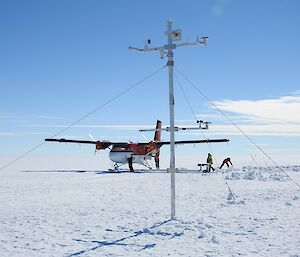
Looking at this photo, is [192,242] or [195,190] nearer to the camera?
[192,242]

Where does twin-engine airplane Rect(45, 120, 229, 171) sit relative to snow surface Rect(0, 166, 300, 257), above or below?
above

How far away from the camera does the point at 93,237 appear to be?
32.8 ft

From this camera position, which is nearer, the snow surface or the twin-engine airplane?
the snow surface

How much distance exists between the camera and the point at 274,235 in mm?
9852

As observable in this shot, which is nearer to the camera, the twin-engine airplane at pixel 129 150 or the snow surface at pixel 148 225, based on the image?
the snow surface at pixel 148 225

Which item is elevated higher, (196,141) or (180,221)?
(196,141)

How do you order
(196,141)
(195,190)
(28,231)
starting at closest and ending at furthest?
(28,231) < (195,190) < (196,141)

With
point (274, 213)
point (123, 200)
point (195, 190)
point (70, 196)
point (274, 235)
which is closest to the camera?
point (274, 235)

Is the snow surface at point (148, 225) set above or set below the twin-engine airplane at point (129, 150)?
below

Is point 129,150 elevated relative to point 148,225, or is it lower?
elevated

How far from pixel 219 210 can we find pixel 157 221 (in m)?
3.13

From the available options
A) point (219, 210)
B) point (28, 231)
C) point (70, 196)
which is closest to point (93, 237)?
point (28, 231)

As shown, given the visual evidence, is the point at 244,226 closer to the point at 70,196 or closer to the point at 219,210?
the point at 219,210

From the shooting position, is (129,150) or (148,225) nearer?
(148,225)
